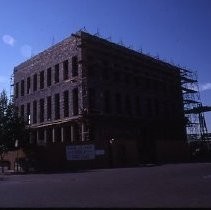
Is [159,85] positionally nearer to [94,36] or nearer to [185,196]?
[94,36]

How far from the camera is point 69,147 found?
36.5 meters

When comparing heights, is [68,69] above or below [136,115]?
above

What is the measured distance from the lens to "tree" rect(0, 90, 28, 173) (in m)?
37.3

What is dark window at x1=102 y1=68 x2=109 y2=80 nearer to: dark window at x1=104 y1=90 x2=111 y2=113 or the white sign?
dark window at x1=104 y1=90 x2=111 y2=113

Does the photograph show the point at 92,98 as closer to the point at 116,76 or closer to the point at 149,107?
the point at 116,76

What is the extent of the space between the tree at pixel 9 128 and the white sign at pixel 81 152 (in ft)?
17.8

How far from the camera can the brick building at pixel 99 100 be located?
130 feet

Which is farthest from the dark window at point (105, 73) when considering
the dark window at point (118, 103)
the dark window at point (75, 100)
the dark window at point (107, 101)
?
the dark window at point (75, 100)

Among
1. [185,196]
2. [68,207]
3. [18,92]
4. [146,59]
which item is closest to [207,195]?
[185,196]

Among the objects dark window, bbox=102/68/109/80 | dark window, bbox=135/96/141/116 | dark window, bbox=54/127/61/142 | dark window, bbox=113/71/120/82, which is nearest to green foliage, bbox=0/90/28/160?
dark window, bbox=54/127/61/142

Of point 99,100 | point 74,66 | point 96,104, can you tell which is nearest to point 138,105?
point 99,100

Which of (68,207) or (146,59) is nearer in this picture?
(68,207)

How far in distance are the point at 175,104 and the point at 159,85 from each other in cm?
435

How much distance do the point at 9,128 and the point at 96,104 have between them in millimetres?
9442
